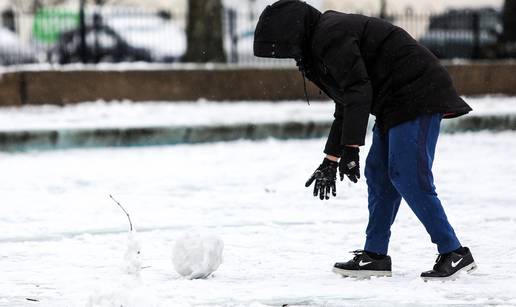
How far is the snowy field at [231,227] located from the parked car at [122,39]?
19.8ft

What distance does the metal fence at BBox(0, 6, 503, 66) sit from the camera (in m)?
18.4

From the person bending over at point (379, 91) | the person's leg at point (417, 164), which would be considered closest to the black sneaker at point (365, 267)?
the person bending over at point (379, 91)

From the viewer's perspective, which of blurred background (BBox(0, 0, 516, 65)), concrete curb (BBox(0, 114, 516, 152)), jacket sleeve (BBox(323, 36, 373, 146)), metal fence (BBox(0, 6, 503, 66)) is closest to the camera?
jacket sleeve (BBox(323, 36, 373, 146))

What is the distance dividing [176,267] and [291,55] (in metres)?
1.20

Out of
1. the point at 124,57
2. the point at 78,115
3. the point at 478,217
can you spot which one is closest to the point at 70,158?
the point at 78,115

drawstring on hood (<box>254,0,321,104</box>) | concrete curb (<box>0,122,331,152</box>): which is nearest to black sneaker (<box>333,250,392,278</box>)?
drawstring on hood (<box>254,0,321,104</box>)

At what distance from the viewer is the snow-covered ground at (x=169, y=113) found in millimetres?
13906

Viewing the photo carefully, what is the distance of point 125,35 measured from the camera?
20.2 metres

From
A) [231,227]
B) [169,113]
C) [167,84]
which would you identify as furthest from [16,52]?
[231,227]

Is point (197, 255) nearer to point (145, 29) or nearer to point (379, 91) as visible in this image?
point (379, 91)

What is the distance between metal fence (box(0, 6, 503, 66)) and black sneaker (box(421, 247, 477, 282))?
506 inches

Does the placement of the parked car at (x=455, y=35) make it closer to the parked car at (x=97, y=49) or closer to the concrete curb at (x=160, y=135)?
the parked car at (x=97, y=49)

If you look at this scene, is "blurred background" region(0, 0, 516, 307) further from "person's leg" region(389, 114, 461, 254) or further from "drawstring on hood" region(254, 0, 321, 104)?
"drawstring on hood" region(254, 0, 321, 104)

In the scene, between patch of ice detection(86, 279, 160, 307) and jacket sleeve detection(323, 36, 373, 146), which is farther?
jacket sleeve detection(323, 36, 373, 146)
